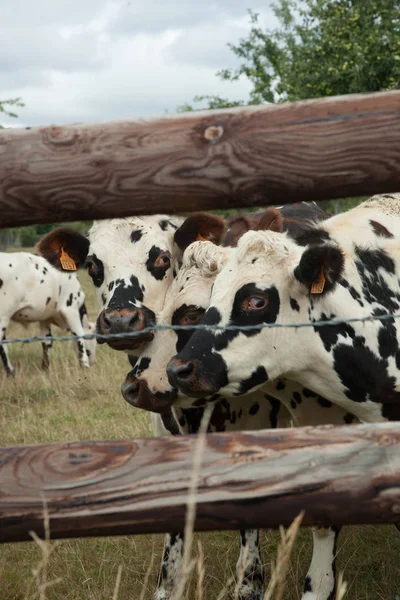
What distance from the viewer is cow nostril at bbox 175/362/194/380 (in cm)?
326

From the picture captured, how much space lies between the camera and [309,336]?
11.4 ft

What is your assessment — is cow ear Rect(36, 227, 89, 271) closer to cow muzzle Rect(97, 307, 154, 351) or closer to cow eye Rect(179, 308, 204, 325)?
cow muzzle Rect(97, 307, 154, 351)

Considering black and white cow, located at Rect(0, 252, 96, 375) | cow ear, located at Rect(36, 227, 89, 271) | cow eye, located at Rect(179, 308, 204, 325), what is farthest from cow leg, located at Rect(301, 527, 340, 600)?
black and white cow, located at Rect(0, 252, 96, 375)

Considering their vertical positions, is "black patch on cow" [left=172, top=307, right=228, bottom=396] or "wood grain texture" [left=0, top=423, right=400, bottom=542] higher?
"black patch on cow" [left=172, top=307, right=228, bottom=396]

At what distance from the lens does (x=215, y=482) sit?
204cm

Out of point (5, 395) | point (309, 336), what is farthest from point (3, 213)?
point (5, 395)

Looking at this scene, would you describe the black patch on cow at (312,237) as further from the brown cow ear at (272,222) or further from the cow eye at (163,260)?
the cow eye at (163,260)

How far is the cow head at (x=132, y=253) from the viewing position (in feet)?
14.2

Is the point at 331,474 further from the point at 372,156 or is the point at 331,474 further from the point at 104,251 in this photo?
the point at 104,251

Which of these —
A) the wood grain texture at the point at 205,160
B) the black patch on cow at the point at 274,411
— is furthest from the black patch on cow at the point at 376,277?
the wood grain texture at the point at 205,160

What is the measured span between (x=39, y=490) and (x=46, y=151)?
962 mm

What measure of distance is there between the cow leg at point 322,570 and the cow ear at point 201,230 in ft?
5.82

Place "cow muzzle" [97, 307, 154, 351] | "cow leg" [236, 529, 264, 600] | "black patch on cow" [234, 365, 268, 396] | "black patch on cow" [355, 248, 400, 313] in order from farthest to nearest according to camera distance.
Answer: "cow leg" [236, 529, 264, 600], "cow muzzle" [97, 307, 154, 351], "black patch on cow" [355, 248, 400, 313], "black patch on cow" [234, 365, 268, 396]

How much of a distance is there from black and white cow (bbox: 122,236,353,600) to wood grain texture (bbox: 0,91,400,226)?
1738 millimetres
